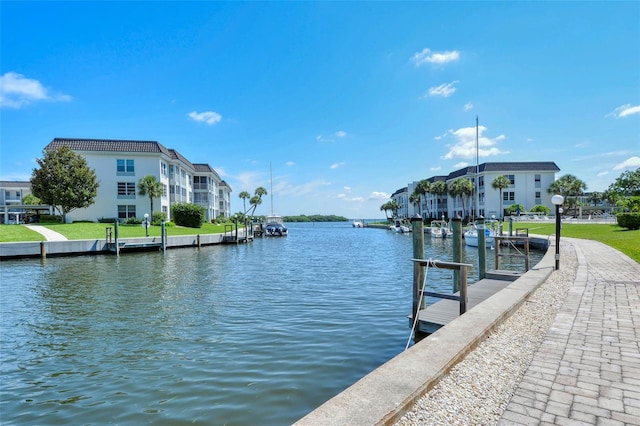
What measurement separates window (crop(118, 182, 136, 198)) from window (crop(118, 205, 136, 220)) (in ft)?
4.65

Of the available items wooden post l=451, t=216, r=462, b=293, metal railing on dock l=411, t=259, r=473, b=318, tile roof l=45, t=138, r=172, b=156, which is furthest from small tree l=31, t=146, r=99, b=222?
metal railing on dock l=411, t=259, r=473, b=318

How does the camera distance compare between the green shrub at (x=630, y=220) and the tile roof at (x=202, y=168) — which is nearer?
the green shrub at (x=630, y=220)

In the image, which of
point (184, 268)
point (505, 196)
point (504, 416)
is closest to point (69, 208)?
point (184, 268)

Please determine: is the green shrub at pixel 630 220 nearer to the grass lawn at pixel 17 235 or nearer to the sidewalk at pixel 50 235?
the sidewalk at pixel 50 235

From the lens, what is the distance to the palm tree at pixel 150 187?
4475cm

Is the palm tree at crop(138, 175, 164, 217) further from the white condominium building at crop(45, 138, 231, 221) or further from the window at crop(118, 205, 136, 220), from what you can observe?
the window at crop(118, 205, 136, 220)

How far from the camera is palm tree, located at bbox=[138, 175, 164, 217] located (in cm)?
4475

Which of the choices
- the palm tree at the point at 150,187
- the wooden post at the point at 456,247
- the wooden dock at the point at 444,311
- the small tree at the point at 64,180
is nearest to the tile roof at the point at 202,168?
the palm tree at the point at 150,187

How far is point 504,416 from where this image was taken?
355cm

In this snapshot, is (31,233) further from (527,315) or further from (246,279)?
(527,315)

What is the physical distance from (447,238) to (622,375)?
4597 cm

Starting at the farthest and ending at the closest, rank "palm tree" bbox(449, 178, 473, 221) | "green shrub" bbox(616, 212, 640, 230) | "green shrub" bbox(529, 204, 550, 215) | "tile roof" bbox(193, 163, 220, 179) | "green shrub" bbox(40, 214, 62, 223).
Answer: "tile roof" bbox(193, 163, 220, 179) → "palm tree" bbox(449, 178, 473, 221) → "green shrub" bbox(529, 204, 550, 215) → "green shrub" bbox(40, 214, 62, 223) → "green shrub" bbox(616, 212, 640, 230)

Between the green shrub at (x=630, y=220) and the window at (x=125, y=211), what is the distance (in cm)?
5320

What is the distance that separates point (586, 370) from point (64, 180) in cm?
4737
